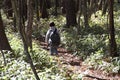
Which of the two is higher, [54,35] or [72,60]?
[54,35]

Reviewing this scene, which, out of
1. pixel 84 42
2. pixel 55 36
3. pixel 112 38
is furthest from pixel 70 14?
pixel 112 38

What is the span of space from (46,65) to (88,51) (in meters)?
3.16

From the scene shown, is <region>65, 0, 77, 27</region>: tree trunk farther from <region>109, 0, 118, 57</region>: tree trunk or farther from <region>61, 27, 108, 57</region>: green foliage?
<region>109, 0, 118, 57</region>: tree trunk

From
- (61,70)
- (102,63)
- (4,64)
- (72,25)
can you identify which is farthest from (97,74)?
(72,25)

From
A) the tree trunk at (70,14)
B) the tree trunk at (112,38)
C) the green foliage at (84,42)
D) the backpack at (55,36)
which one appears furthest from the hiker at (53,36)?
the tree trunk at (70,14)

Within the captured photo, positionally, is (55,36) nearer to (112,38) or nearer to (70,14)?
(112,38)

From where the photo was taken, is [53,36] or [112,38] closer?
[112,38]

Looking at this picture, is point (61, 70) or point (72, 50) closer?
point (61, 70)

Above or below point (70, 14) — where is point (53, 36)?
below

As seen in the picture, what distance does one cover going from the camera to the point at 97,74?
10516 millimetres

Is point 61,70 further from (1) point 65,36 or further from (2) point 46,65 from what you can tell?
(1) point 65,36

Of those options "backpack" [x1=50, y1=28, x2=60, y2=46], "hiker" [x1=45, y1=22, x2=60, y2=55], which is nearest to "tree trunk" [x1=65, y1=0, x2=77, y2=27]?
"hiker" [x1=45, y1=22, x2=60, y2=55]

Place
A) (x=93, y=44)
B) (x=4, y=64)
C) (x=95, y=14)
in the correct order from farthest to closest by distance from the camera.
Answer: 1. (x=95, y=14)
2. (x=93, y=44)
3. (x=4, y=64)

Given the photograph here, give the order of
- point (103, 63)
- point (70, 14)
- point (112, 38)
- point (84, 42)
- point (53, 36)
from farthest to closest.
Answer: point (70, 14) < point (84, 42) < point (53, 36) < point (112, 38) < point (103, 63)
